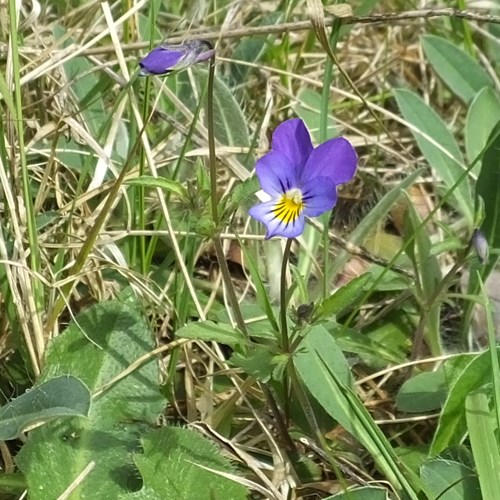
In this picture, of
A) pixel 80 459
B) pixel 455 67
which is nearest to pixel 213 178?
pixel 80 459

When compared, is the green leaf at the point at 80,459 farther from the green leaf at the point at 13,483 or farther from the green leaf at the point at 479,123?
the green leaf at the point at 479,123

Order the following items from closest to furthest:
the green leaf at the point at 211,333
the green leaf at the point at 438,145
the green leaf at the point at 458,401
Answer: the green leaf at the point at 211,333
the green leaf at the point at 458,401
the green leaf at the point at 438,145

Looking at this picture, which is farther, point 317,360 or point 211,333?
point 317,360

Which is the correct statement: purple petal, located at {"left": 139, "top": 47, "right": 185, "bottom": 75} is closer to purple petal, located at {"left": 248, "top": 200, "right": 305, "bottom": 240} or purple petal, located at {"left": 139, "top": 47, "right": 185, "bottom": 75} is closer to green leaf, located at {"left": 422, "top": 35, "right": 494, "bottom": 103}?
purple petal, located at {"left": 248, "top": 200, "right": 305, "bottom": 240}

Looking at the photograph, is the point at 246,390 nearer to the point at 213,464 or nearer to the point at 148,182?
the point at 213,464

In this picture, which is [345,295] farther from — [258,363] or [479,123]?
[479,123]

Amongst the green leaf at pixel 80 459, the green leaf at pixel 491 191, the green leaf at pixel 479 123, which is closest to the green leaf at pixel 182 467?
the green leaf at pixel 80 459

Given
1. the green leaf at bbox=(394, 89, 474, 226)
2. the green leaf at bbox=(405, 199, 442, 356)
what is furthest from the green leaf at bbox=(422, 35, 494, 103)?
the green leaf at bbox=(405, 199, 442, 356)
